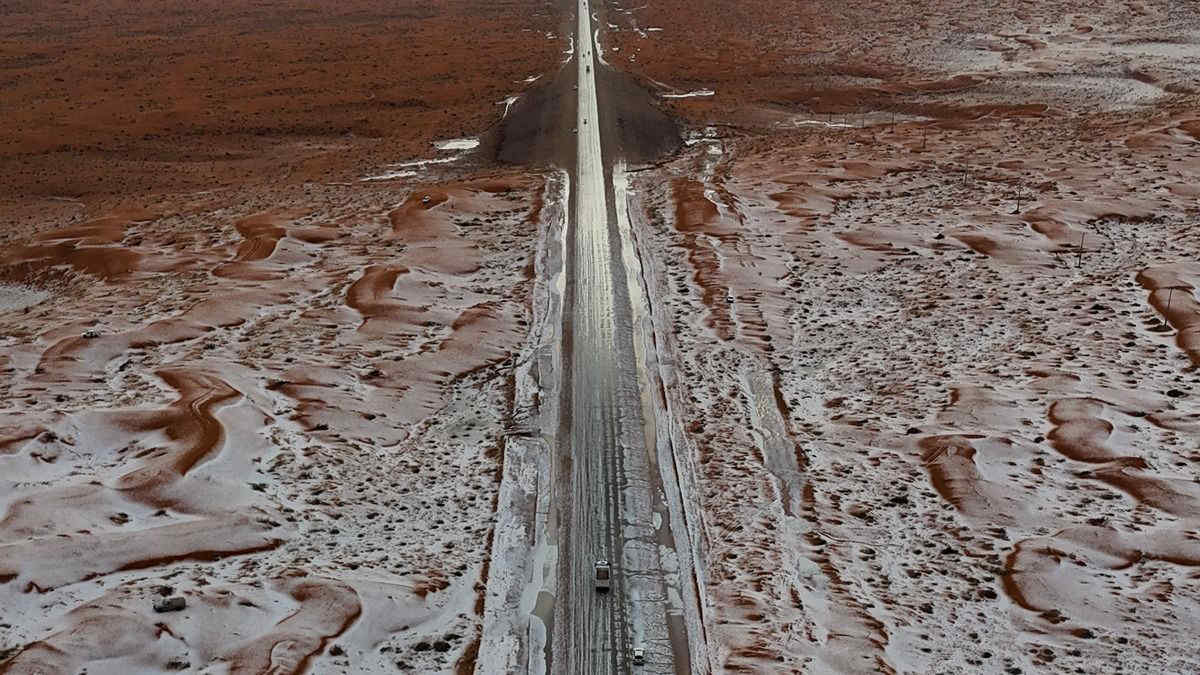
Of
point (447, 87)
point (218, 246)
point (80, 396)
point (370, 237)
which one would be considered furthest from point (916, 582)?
point (447, 87)

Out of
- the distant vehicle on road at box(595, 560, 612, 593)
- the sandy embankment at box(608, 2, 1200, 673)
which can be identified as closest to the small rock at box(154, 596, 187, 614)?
the distant vehicle on road at box(595, 560, 612, 593)

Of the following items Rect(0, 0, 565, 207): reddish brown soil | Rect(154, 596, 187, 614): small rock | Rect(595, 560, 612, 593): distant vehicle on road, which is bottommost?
Rect(595, 560, 612, 593): distant vehicle on road

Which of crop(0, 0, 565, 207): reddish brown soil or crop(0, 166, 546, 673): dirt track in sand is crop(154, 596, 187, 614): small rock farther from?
crop(0, 0, 565, 207): reddish brown soil

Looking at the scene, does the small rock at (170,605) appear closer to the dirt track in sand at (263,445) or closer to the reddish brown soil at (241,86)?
the dirt track in sand at (263,445)

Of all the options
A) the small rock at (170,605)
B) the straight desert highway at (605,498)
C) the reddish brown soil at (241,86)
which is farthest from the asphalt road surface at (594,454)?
the reddish brown soil at (241,86)

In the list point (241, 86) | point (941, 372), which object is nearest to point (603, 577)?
point (941, 372)

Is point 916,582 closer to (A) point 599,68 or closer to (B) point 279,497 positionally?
(B) point 279,497
